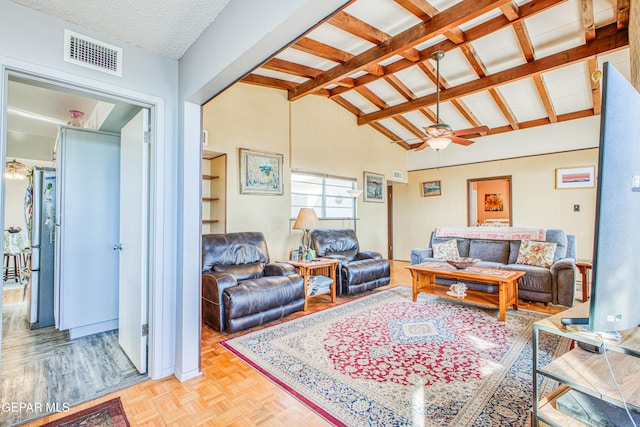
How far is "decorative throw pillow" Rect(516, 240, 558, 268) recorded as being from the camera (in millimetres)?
3996

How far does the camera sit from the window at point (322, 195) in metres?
5.47

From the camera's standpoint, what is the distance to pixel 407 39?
367 cm

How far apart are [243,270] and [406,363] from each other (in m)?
2.02

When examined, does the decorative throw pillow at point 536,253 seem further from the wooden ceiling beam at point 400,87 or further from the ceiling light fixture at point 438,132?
the wooden ceiling beam at point 400,87

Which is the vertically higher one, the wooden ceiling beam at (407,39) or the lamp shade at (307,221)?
the wooden ceiling beam at (407,39)

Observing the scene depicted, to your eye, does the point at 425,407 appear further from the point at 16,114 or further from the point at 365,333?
the point at 16,114

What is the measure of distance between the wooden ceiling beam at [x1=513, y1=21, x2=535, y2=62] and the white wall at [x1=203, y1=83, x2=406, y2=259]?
3218 mm

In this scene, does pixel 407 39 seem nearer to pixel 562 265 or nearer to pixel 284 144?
pixel 284 144

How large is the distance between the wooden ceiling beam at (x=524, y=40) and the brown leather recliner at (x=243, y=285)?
156 inches

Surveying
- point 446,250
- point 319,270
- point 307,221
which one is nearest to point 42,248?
point 307,221

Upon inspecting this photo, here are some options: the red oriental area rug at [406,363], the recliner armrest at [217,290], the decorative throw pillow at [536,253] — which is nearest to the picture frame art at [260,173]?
the recliner armrest at [217,290]

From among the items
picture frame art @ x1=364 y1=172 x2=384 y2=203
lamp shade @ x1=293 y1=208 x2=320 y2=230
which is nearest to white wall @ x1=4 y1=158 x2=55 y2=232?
lamp shade @ x1=293 y1=208 x2=320 y2=230

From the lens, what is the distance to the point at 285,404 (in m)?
1.82

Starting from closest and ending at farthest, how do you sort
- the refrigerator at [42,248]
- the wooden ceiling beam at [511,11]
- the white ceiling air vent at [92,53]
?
the white ceiling air vent at [92,53] < the refrigerator at [42,248] < the wooden ceiling beam at [511,11]
